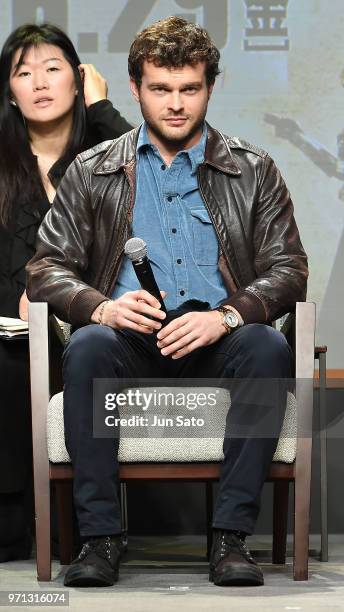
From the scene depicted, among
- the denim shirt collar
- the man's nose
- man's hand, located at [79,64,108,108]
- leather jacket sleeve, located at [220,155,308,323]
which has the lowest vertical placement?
leather jacket sleeve, located at [220,155,308,323]

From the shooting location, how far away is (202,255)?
3.06 meters

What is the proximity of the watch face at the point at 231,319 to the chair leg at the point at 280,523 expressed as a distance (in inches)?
22.0

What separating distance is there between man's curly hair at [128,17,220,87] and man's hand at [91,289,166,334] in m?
0.59

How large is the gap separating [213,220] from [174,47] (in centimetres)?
43

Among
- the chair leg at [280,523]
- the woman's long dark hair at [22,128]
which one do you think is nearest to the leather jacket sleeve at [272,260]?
the chair leg at [280,523]

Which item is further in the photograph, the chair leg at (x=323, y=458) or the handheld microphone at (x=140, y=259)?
the chair leg at (x=323, y=458)

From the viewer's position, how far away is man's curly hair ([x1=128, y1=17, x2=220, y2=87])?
303 cm

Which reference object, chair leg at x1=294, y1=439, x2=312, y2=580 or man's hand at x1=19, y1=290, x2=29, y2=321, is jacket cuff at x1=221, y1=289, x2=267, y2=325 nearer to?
chair leg at x1=294, y1=439, x2=312, y2=580

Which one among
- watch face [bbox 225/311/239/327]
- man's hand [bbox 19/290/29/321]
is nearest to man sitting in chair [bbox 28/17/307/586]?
watch face [bbox 225/311/239/327]

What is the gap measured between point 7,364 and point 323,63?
158cm

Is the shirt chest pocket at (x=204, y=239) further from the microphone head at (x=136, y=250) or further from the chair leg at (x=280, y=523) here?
the chair leg at (x=280, y=523)

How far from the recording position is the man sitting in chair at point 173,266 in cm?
273

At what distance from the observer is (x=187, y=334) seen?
2.81 metres

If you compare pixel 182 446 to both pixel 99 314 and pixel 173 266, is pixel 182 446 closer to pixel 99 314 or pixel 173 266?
pixel 99 314
